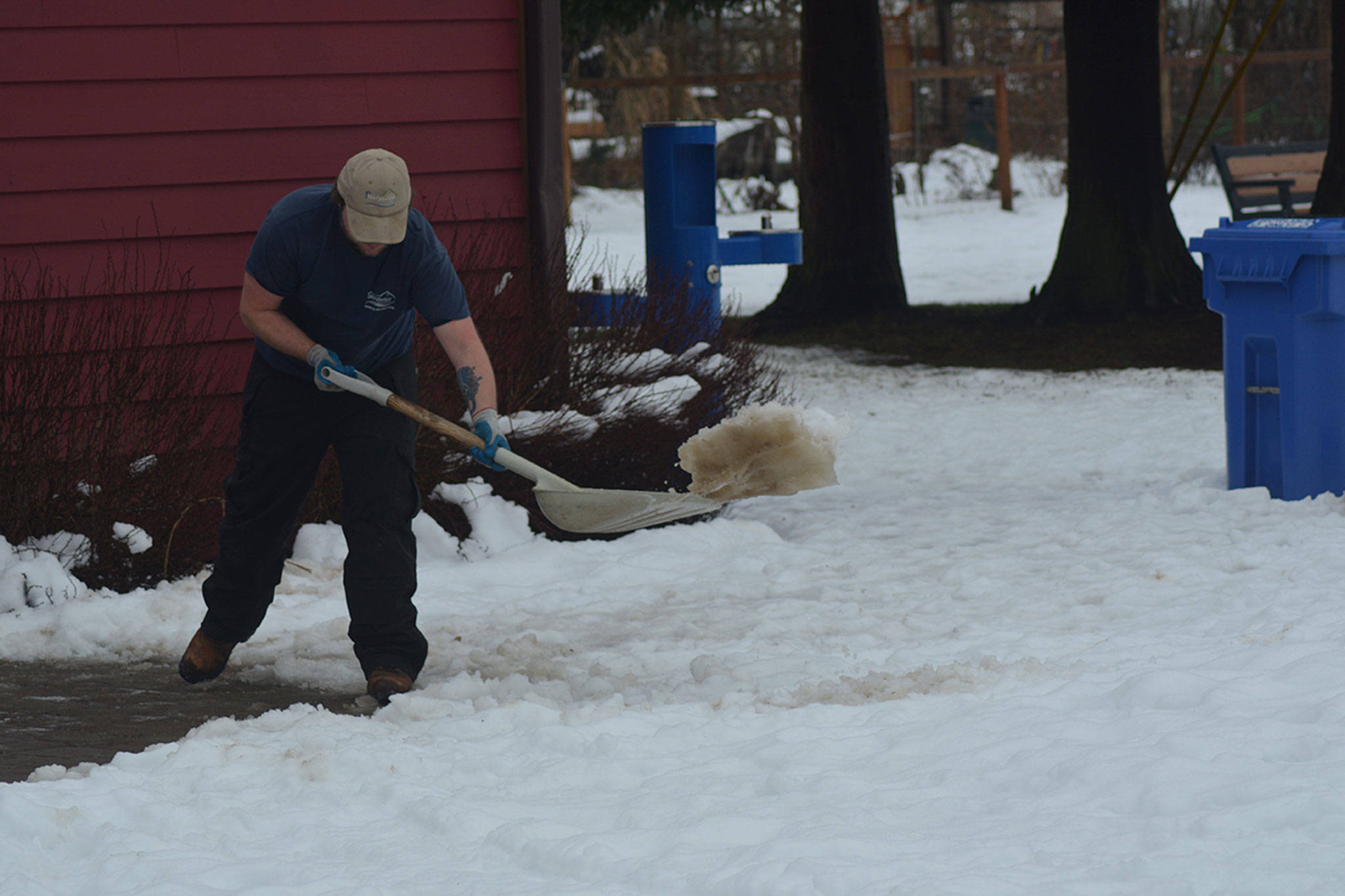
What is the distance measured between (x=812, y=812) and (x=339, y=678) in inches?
72.8

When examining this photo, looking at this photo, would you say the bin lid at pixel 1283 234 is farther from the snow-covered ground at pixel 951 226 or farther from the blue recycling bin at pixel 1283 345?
the snow-covered ground at pixel 951 226

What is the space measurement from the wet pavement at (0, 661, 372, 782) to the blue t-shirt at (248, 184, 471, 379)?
38.7 inches

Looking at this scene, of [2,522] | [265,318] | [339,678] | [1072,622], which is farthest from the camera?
[2,522]

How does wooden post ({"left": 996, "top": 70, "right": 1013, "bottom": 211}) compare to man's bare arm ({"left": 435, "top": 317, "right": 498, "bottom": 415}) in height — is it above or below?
above

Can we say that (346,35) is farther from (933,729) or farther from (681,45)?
(681,45)

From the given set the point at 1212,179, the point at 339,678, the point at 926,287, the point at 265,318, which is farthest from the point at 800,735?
the point at 1212,179

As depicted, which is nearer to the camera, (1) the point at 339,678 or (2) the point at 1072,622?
(1) the point at 339,678

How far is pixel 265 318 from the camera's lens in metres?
4.36

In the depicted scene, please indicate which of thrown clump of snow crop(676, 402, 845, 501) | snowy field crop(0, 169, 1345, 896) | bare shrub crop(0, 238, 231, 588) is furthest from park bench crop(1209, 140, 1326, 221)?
bare shrub crop(0, 238, 231, 588)

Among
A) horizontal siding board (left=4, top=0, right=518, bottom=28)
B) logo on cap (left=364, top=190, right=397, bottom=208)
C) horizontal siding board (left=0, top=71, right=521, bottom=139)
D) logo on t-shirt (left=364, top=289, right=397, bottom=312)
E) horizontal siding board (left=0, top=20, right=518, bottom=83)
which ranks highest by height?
horizontal siding board (left=4, top=0, right=518, bottom=28)

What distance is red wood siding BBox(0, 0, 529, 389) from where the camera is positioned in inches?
239

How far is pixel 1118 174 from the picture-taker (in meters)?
12.5

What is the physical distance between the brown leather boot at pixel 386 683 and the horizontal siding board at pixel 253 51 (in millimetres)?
2958

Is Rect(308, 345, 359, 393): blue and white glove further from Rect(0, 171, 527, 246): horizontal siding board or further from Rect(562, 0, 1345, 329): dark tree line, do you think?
Rect(562, 0, 1345, 329): dark tree line
